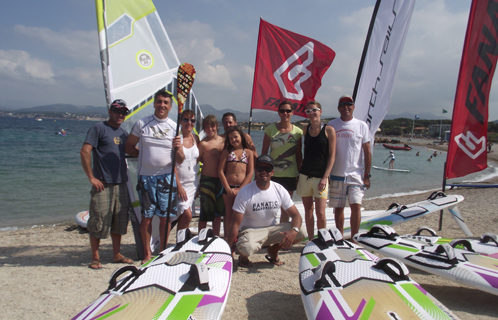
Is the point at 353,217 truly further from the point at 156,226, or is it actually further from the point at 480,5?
the point at 480,5

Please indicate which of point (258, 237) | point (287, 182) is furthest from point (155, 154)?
point (287, 182)

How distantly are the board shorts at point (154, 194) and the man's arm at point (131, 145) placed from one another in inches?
13.0

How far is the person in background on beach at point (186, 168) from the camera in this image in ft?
12.6

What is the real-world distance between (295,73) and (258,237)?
128 inches

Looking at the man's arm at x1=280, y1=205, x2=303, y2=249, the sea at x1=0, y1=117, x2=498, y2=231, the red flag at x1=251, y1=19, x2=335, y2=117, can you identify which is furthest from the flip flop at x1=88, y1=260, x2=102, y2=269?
the sea at x1=0, y1=117, x2=498, y2=231

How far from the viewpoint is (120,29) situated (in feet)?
13.6

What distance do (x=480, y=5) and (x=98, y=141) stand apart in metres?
6.56

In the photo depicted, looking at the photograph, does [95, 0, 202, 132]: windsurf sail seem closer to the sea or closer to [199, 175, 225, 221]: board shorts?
[199, 175, 225, 221]: board shorts

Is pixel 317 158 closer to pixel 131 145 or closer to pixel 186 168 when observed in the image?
pixel 186 168

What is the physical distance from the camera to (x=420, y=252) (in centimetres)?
311

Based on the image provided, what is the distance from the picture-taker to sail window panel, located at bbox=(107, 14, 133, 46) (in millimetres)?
4037

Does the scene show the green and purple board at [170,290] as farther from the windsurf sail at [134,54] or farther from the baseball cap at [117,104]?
the windsurf sail at [134,54]

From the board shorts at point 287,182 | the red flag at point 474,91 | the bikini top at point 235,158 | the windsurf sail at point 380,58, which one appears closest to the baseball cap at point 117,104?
the bikini top at point 235,158

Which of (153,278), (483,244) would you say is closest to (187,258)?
(153,278)
